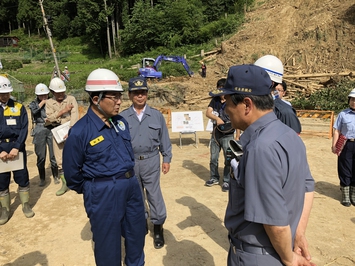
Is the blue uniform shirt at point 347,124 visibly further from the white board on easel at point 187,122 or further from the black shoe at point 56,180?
the black shoe at point 56,180

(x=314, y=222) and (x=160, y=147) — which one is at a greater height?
(x=160, y=147)

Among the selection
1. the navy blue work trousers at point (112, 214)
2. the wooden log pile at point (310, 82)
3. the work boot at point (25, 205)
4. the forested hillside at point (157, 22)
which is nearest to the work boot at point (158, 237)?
the navy blue work trousers at point (112, 214)

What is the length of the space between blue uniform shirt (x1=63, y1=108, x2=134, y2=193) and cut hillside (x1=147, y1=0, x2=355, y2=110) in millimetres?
14540

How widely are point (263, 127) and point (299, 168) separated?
29 cm

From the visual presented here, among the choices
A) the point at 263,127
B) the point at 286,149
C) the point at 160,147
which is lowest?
the point at 160,147

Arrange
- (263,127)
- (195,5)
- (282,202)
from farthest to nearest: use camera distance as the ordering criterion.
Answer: (195,5) < (263,127) < (282,202)

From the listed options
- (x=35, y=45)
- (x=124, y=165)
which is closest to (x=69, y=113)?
(x=124, y=165)

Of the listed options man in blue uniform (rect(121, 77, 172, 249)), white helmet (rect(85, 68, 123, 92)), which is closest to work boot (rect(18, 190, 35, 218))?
man in blue uniform (rect(121, 77, 172, 249))

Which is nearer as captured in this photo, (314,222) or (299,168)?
A: (299,168)

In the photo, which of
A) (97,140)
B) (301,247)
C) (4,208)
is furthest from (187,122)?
(301,247)

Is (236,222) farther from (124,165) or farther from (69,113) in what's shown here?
(69,113)

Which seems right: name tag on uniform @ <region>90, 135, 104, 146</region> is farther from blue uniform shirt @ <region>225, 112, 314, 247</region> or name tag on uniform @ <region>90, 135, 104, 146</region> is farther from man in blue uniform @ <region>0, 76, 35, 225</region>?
man in blue uniform @ <region>0, 76, 35, 225</region>

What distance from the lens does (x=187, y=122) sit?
→ 968 cm

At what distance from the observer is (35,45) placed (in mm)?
55500
